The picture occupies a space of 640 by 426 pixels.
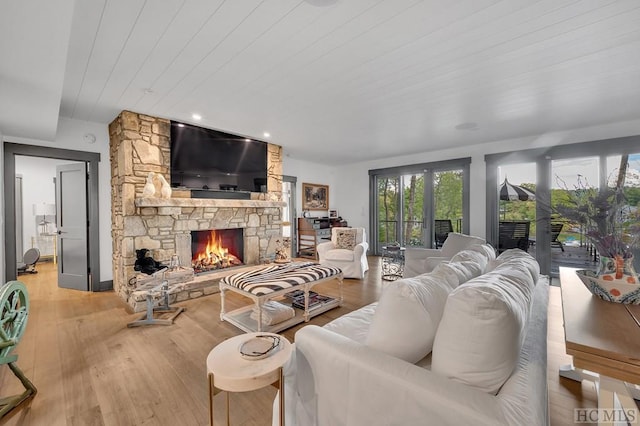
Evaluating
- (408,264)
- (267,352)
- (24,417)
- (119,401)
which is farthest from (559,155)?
(24,417)

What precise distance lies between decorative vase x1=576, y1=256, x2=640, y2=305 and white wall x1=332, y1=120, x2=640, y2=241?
407 cm

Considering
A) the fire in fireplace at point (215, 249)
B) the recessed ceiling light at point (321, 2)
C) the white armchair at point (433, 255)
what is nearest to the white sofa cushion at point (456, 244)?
the white armchair at point (433, 255)

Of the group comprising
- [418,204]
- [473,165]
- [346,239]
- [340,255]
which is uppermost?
[473,165]

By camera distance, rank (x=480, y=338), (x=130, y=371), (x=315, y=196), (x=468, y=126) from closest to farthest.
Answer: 1. (x=480, y=338)
2. (x=130, y=371)
3. (x=468, y=126)
4. (x=315, y=196)

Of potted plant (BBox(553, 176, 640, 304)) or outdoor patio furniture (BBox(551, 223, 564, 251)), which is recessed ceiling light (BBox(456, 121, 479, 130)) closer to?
outdoor patio furniture (BBox(551, 223, 564, 251))

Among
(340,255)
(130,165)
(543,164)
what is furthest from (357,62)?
(543,164)

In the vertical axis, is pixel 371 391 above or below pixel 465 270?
below

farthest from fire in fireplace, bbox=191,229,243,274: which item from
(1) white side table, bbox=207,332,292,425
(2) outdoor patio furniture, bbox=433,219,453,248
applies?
(2) outdoor patio furniture, bbox=433,219,453,248

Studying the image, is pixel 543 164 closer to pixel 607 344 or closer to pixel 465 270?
pixel 465 270

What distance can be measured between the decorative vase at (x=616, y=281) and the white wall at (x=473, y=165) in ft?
13.4

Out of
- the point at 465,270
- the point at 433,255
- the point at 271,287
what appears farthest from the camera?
the point at 433,255

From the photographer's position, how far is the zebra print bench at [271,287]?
2.71 m

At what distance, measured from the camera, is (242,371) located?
125 centimetres

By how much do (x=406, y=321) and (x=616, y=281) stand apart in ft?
4.10
